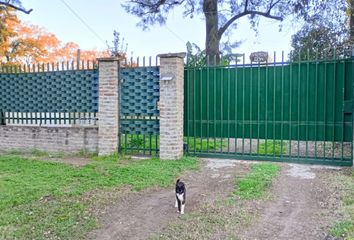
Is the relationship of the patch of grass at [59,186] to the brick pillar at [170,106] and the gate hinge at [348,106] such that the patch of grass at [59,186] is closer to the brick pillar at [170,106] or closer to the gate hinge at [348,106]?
the brick pillar at [170,106]

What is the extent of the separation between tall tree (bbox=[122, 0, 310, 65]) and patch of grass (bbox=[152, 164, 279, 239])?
7.81 meters

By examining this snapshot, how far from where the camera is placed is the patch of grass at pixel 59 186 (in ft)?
12.1

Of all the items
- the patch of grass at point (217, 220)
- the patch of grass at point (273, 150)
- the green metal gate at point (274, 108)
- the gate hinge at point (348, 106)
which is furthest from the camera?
the patch of grass at point (273, 150)

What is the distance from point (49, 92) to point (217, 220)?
19.5ft

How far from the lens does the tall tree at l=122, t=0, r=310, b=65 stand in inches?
471

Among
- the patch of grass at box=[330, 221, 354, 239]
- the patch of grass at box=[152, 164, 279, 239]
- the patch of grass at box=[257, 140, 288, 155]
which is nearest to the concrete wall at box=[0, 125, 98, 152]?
the patch of grass at box=[257, 140, 288, 155]

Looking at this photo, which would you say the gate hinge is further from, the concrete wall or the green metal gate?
the concrete wall

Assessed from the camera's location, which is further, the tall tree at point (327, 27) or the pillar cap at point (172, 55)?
the tall tree at point (327, 27)

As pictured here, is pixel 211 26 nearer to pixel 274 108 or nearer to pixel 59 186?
pixel 274 108

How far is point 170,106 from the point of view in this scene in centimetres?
696

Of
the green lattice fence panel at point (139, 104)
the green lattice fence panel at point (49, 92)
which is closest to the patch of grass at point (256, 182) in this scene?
the green lattice fence panel at point (139, 104)

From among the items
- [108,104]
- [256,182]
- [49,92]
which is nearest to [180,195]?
[256,182]

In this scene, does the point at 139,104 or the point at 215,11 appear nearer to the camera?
the point at 139,104

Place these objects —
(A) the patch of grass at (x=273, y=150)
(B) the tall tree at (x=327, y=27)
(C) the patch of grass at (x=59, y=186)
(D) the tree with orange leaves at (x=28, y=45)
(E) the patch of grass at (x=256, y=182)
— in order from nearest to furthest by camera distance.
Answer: (C) the patch of grass at (x=59, y=186) → (E) the patch of grass at (x=256, y=182) → (A) the patch of grass at (x=273, y=150) → (B) the tall tree at (x=327, y=27) → (D) the tree with orange leaves at (x=28, y=45)
